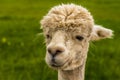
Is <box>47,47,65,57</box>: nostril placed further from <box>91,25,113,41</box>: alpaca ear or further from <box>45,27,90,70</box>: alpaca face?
<box>91,25,113,41</box>: alpaca ear

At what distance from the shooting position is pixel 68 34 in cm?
414

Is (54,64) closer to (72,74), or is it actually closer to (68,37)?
(68,37)

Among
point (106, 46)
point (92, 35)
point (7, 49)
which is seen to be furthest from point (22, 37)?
point (92, 35)

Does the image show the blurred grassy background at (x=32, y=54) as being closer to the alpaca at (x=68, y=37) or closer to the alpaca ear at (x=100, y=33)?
the alpaca ear at (x=100, y=33)

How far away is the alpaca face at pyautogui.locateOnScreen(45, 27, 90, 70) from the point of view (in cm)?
392

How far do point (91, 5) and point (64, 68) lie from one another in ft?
40.3

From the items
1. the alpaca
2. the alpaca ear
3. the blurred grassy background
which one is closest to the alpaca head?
the alpaca

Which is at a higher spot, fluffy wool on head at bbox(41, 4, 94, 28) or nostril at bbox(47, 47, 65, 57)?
fluffy wool on head at bbox(41, 4, 94, 28)

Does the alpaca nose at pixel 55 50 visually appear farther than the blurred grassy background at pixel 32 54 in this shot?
No

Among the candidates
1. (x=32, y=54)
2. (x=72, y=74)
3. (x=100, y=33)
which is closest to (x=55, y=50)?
(x=72, y=74)

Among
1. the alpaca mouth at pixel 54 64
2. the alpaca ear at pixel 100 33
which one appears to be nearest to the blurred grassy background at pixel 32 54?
the alpaca ear at pixel 100 33

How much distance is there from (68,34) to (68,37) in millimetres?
27

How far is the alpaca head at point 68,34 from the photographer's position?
3.97 meters

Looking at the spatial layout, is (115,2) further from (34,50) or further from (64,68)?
(64,68)
